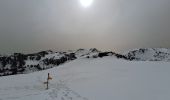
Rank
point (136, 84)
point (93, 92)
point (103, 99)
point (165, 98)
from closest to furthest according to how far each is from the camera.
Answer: point (165, 98), point (103, 99), point (93, 92), point (136, 84)

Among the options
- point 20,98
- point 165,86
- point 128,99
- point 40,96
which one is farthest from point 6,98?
point 165,86

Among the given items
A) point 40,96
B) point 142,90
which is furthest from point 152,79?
point 40,96

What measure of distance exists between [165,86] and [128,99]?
5.01m

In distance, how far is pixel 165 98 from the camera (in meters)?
17.5

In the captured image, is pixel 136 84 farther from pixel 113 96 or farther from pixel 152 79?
pixel 113 96

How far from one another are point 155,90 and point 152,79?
5.38 m

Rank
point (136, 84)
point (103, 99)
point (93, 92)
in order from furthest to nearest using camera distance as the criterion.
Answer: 1. point (136, 84)
2. point (93, 92)
3. point (103, 99)

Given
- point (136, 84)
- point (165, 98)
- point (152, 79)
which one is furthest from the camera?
point (152, 79)

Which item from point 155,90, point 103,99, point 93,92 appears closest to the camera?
point 103,99

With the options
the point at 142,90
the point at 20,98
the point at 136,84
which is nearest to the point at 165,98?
the point at 142,90

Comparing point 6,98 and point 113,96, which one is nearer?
point 113,96

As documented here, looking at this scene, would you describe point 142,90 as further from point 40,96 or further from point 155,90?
point 40,96

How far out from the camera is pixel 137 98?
18.6 m

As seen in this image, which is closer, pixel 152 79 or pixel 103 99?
pixel 103 99
